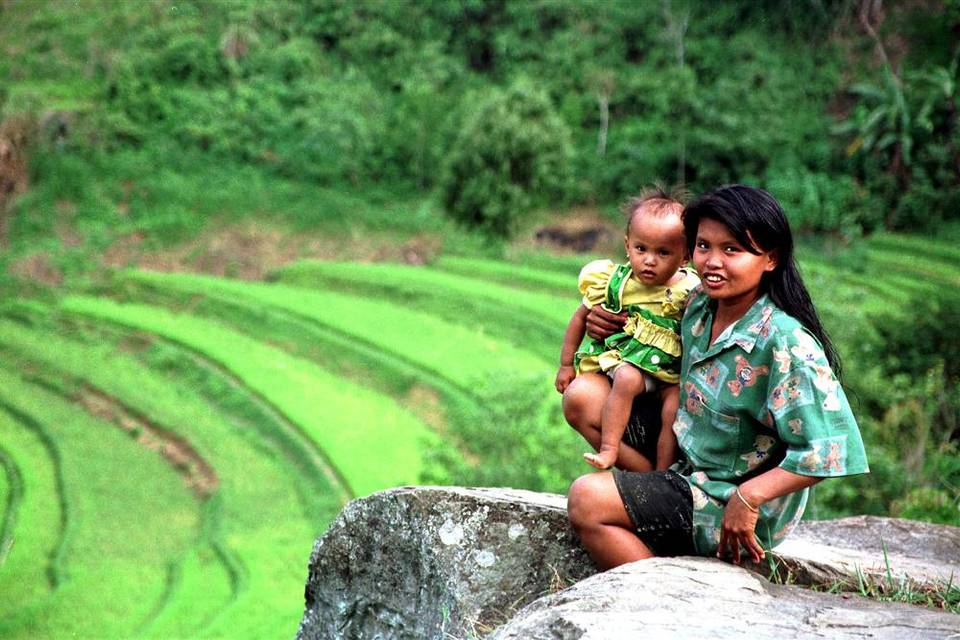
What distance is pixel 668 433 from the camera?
10.5 feet

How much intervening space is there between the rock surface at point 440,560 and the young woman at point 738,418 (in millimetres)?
271

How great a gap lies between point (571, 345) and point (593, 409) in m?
0.27

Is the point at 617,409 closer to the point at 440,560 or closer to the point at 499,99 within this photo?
the point at 440,560

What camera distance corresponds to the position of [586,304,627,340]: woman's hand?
3.26 meters

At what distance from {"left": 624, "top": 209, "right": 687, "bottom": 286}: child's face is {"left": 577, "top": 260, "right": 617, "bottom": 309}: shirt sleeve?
0.14 metres

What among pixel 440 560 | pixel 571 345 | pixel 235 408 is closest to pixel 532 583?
pixel 440 560

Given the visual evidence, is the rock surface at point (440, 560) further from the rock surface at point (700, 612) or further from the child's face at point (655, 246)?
the child's face at point (655, 246)

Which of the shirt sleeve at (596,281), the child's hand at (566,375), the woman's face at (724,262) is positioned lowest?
the child's hand at (566,375)

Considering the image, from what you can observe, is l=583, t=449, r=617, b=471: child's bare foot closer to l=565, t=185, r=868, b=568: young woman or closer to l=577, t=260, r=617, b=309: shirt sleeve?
l=565, t=185, r=868, b=568: young woman

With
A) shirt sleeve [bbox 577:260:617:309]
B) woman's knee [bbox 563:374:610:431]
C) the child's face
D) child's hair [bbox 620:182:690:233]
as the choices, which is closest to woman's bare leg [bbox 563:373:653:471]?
woman's knee [bbox 563:374:610:431]

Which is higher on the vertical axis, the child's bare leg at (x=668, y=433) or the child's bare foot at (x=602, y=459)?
the child's bare leg at (x=668, y=433)

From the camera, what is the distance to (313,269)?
20.1m

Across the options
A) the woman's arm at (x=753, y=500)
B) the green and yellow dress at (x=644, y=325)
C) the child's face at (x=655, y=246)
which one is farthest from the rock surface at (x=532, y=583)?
the child's face at (x=655, y=246)

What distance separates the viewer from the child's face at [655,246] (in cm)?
313
